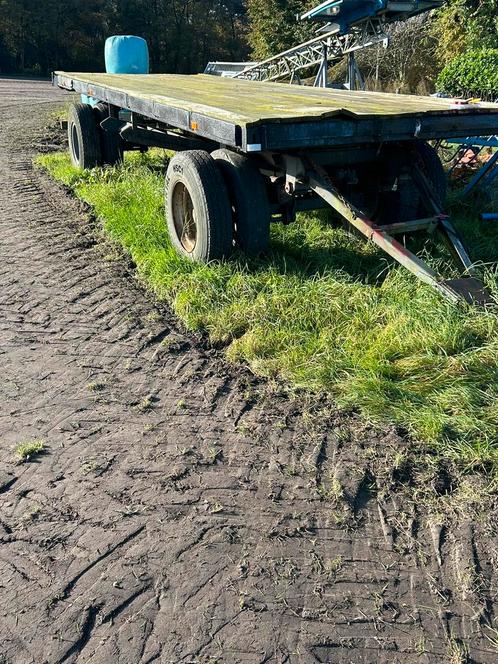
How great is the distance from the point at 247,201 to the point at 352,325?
4.81ft

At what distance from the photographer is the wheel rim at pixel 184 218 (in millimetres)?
5305

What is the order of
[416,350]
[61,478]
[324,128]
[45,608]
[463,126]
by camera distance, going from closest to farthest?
[45,608]
[61,478]
[416,350]
[324,128]
[463,126]

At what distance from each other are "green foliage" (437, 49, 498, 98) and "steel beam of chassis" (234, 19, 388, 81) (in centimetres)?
183

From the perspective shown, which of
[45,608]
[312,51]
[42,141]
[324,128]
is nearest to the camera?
[45,608]

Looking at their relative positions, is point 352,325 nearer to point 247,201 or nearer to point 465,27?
point 247,201

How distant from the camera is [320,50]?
1518cm

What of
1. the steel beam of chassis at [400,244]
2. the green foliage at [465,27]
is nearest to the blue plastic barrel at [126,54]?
the steel beam of chassis at [400,244]

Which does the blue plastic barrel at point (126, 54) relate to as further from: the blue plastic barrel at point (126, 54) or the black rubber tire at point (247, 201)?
the black rubber tire at point (247, 201)

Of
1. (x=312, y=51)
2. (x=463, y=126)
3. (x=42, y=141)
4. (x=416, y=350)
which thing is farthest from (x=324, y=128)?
(x=312, y=51)

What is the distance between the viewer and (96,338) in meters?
4.09

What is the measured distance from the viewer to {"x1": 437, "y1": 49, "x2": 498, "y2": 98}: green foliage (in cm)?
1250

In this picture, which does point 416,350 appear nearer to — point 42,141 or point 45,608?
point 45,608

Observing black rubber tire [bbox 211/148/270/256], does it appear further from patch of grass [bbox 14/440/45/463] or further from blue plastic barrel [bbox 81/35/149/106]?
blue plastic barrel [bbox 81/35/149/106]

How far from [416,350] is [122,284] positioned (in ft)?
8.54
